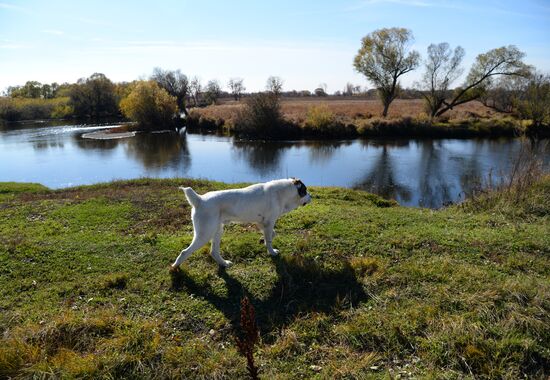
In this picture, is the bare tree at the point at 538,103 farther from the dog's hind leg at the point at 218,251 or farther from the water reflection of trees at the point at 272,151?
the dog's hind leg at the point at 218,251

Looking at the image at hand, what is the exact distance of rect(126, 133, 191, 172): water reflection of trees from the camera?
34.0 metres

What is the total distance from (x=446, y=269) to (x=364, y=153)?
3062 cm

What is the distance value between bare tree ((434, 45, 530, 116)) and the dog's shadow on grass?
51.2 m

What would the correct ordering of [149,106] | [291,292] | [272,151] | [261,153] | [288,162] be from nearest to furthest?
1. [291,292]
2. [288,162]
3. [261,153]
4. [272,151]
5. [149,106]

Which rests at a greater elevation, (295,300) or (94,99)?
(94,99)

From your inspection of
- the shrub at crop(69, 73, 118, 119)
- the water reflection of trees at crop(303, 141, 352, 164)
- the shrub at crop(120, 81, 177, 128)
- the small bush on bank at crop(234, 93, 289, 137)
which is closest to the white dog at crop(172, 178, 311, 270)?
the water reflection of trees at crop(303, 141, 352, 164)

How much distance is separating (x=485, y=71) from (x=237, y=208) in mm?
56001

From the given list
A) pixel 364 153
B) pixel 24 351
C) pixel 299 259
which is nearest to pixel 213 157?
pixel 364 153

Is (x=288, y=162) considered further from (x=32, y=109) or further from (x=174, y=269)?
(x=32, y=109)

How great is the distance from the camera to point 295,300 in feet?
22.2

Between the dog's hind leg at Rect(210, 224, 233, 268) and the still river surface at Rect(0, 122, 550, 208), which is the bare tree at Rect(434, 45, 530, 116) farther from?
the dog's hind leg at Rect(210, 224, 233, 268)

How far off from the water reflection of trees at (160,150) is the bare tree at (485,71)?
35021mm

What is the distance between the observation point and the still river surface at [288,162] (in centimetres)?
2603

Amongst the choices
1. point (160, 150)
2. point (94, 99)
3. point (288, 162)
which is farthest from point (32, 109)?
point (288, 162)
